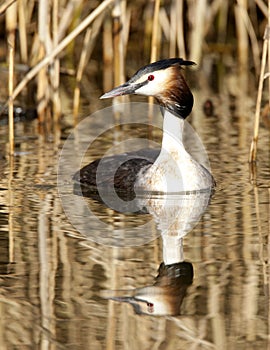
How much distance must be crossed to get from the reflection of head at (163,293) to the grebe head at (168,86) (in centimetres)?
201

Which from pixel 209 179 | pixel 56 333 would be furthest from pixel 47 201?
pixel 56 333

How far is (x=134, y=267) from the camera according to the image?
190 inches

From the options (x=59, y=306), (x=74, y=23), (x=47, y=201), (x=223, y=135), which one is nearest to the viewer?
(x=59, y=306)

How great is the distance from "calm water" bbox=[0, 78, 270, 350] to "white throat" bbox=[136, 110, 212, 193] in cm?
12

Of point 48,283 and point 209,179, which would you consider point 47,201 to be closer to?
point 209,179

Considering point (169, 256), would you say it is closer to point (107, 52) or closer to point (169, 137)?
point (169, 137)

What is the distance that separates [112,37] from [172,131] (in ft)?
16.0

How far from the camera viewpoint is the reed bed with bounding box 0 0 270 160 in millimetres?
8461

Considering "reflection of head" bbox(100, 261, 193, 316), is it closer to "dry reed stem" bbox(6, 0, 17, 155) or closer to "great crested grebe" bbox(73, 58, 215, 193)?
"great crested grebe" bbox(73, 58, 215, 193)

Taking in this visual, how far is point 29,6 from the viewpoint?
36.3ft

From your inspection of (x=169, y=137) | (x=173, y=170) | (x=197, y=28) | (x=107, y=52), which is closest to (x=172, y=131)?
(x=169, y=137)

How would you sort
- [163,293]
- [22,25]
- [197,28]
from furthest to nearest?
[197,28]
[22,25]
[163,293]

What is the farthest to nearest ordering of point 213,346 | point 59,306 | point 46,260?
point 46,260 < point 59,306 < point 213,346

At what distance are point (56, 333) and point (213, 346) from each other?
64 cm
